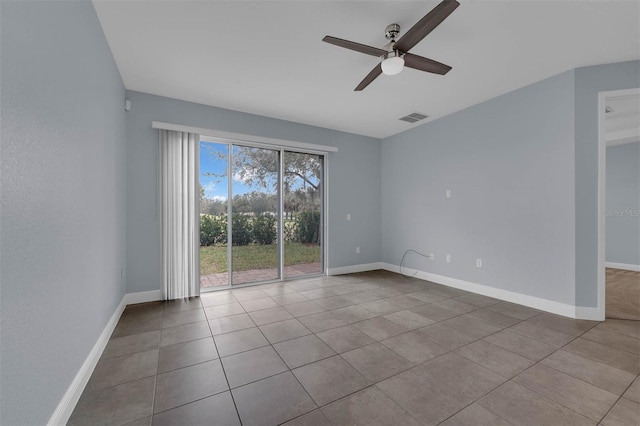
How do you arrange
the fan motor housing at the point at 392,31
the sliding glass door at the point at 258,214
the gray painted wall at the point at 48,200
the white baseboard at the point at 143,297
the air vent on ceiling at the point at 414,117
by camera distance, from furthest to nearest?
the air vent on ceiling at the point at 414,117 < the sliding glass door at the point at 258,214 < the white baseboard at the point at 143,297 < the fan motor housing at the point at 392,31 < the gray painted wall at the point at 48,200

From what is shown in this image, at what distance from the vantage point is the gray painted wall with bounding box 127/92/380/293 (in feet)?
11.3

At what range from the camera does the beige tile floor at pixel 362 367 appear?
5.13ft

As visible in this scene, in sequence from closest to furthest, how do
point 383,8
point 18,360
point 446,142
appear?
point 18,360 → point 383,8 → point 446,142

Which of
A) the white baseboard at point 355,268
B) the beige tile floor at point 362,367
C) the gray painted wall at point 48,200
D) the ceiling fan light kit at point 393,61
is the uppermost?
the ceiling fan light kit at point 393,61

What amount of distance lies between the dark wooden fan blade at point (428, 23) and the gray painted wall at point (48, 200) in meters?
2.18

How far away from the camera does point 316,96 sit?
11.8 feet

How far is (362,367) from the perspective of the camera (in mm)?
2021

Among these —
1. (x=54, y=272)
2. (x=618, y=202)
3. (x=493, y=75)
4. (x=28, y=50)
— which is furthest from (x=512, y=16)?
(x=618, y=202)

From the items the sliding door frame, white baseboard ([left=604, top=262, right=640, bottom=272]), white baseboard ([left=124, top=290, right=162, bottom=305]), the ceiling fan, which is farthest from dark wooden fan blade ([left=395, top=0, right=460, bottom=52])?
white baseboard ([left=604, top=262, right=640, bottom=272])

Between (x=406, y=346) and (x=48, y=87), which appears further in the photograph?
(x=406, y=346)

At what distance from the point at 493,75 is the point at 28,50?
405 centimetres

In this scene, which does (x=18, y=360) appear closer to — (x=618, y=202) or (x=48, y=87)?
(x=48, y=87)

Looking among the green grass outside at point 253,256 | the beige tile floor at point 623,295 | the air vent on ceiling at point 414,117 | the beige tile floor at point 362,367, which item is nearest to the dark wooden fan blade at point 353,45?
the air vent on ceiling at point 414,117

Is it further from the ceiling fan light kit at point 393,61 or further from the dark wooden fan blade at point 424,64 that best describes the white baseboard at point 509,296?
the ceiling fan light kit at point 393,61
